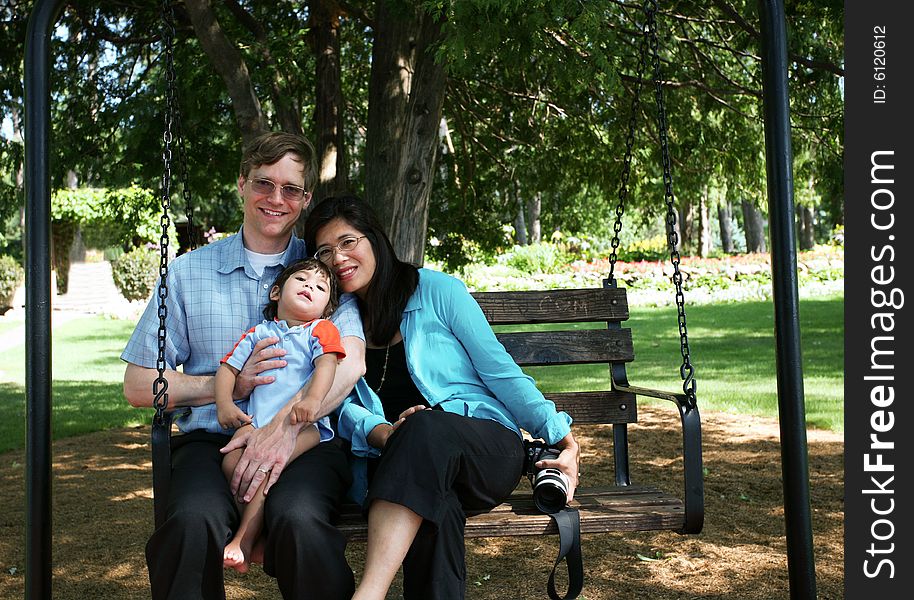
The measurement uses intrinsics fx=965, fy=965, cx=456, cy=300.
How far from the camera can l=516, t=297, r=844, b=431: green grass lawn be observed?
8.15 m

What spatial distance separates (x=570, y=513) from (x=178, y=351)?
1.37 m

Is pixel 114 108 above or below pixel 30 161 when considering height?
above

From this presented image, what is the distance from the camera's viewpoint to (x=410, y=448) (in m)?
2.77

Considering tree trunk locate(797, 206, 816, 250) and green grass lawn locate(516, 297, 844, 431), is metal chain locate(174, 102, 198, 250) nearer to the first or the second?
green grass lawn locate(516, 297, 844, 431)

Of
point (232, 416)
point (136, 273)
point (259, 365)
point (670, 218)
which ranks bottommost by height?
point (232, 416)

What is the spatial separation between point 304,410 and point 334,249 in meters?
0.60

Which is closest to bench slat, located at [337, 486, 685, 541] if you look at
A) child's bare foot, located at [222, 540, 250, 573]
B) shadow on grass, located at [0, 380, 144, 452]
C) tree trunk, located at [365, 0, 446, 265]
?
child's bare foot, located at [222, 540, 250, 573]

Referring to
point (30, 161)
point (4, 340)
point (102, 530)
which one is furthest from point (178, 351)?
point (4, 340)

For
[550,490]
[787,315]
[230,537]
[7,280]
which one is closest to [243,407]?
[230,537]

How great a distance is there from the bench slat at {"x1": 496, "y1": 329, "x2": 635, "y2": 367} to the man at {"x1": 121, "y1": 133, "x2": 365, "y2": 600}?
3.14 feet

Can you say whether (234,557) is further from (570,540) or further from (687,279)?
(687,279)

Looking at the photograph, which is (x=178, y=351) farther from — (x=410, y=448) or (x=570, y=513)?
(x=570, y=513)

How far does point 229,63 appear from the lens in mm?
5066

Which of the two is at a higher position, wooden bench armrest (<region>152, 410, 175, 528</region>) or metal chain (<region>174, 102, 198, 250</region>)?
metal chain (<region>174, 102, 198, 250</region>)
